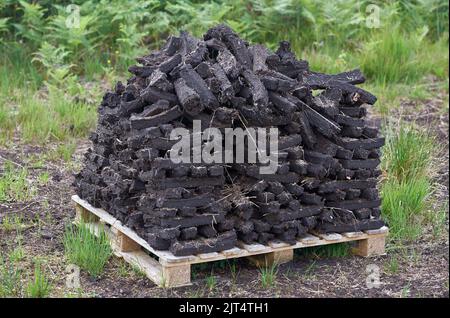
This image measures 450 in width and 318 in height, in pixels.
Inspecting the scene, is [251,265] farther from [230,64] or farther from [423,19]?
[423,19]

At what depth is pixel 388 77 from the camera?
33.9ft

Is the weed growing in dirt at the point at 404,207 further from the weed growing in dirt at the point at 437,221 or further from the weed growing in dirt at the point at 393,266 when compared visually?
the weed growing in dirt at the point at 393,266

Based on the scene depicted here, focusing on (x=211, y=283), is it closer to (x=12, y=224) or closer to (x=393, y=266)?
(x=393, y=266)

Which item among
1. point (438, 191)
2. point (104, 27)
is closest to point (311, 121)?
point (438, 191)

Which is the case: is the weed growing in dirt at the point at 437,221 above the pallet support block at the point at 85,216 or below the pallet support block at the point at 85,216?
below

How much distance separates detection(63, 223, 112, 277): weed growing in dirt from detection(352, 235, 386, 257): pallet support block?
76.5 inches

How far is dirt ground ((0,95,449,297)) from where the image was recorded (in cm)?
554

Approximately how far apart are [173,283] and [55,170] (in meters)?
2.94

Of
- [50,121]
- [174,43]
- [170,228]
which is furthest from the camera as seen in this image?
[50,121]

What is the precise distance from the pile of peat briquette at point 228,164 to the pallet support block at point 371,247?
15 centimetres

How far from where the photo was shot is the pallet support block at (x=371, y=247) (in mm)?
6352

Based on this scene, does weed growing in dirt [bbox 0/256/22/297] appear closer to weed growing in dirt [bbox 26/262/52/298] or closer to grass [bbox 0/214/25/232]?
weed growing in dirt [bbox 26/262/52/298]

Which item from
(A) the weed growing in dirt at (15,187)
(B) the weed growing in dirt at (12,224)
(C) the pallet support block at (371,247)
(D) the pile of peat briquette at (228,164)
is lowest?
(C) the pallet support block at (371,247)

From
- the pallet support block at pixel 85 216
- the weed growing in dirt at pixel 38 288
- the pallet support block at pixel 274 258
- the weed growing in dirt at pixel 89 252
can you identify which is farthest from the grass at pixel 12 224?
the pallet support block at pixel 274 258
